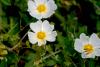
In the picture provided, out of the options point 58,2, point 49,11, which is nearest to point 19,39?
point 49,11

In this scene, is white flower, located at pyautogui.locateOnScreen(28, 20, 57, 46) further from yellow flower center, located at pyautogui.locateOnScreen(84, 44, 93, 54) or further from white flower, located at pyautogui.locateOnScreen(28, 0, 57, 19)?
yellow flower center, located at pyautogui.locateOnScreen(84, 44, 93, 54)

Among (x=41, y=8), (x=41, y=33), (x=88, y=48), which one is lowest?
(x=88, y=48)

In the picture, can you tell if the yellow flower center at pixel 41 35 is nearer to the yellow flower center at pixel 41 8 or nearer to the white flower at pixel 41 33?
the white flower at pixel 41 33

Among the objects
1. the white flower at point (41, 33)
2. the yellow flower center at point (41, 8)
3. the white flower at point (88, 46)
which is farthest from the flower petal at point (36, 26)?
the white flower at point (88, 46)

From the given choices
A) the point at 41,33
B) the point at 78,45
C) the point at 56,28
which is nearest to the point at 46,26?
the point at 41,33

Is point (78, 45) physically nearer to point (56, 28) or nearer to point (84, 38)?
point (84, 38)
